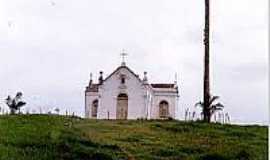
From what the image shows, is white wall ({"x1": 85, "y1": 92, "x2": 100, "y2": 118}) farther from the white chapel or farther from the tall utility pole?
the tall utility pole

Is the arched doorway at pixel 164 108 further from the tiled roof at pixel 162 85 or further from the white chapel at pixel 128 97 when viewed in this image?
the tiled roof at pixel 162 85

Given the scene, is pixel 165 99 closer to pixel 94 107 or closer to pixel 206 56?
pixel 94 107

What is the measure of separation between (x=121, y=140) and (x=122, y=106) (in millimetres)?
21793

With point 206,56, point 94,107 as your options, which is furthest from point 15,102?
point 94,107

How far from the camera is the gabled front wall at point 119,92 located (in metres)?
33.0

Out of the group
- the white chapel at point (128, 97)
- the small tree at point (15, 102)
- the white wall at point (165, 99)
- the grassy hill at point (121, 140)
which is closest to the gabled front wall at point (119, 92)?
A: the white chapel at point (128, 97)

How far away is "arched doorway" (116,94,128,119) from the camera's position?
33.2 metres

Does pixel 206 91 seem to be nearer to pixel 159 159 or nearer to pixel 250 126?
pixel 250 126

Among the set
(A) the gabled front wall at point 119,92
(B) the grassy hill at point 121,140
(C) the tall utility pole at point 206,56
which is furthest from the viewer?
(A) the gabled front wall at point 119,92

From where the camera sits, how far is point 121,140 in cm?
1234

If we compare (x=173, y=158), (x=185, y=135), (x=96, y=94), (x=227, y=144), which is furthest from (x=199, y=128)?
(x=96, y=94)

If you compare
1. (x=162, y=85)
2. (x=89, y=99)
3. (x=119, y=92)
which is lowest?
(x=89, y=99)

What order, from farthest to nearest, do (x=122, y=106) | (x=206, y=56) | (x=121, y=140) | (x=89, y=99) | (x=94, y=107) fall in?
(x=122, y=106) → (x=89, y=99) → (x=94, y=107) → (x=206, y=56) → (x=121, y=140)

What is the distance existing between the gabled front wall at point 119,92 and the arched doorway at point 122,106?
177 millimetres
